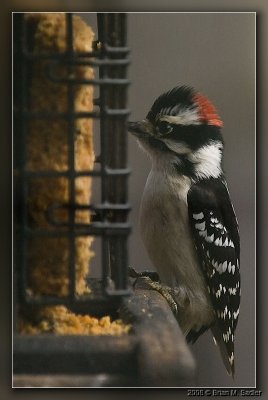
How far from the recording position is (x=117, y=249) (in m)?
1.75

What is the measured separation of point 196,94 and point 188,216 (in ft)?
1.06

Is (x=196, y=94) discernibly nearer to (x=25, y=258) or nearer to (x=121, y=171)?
(x=121, y=171)

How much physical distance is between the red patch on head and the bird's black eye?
0.29 feet

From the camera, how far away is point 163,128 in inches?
68.3

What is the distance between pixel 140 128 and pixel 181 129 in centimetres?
11

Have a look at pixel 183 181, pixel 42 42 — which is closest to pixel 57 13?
pixel 42 42

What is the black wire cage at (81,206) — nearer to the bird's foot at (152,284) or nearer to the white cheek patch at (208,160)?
the bird's foot at (152,284)

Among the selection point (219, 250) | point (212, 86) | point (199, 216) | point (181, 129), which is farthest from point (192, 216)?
point (212, 86)

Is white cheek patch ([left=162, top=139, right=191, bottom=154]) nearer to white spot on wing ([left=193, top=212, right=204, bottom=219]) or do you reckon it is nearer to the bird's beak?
the bird's beak

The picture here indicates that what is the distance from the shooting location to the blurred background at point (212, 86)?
173 cm

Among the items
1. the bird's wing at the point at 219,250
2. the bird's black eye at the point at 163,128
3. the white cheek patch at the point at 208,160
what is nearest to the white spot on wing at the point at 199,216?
the bird's wing at the point at 219,250

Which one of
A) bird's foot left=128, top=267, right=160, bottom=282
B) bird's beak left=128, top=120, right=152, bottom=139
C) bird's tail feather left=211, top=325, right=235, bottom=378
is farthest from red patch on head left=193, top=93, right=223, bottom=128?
bird's tail feather left=211, top=325, right=235, bottom=378

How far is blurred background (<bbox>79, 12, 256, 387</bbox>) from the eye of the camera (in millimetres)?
1731

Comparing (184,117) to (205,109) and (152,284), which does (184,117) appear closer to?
(205,109)
